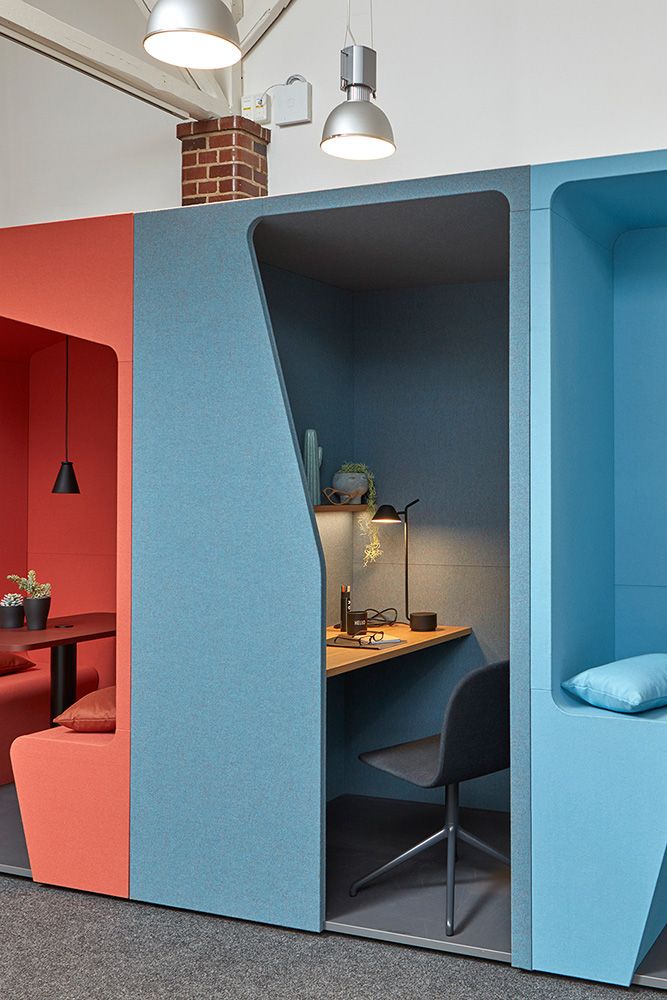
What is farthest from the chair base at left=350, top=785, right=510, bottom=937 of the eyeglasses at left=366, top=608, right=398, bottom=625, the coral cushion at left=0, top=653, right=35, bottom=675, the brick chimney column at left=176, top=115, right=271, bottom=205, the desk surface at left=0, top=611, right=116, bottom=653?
the brick chimney column at left=176, top=115, right=271, bottom=205

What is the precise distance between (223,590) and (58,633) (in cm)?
151

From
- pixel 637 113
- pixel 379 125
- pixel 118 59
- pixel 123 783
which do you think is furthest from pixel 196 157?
pixel 123 783

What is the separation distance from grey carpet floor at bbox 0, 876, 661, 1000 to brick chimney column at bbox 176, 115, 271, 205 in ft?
11.6

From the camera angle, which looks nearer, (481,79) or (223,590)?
(223,590)

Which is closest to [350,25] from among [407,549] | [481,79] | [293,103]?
[293,103]

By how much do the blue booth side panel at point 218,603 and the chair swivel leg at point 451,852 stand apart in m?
0.46

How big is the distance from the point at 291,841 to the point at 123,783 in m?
0.73

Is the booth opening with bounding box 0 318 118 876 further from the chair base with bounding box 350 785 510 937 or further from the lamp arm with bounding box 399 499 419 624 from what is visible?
the chair base with bounding box 350 785 510 937

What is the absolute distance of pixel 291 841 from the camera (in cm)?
409

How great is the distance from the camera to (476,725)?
4.11m

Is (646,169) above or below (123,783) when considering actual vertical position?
above

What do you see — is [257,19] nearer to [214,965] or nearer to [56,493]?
[56,493]

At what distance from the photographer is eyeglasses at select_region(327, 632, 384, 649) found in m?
4.93

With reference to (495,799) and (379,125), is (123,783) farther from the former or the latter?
(379,125)
